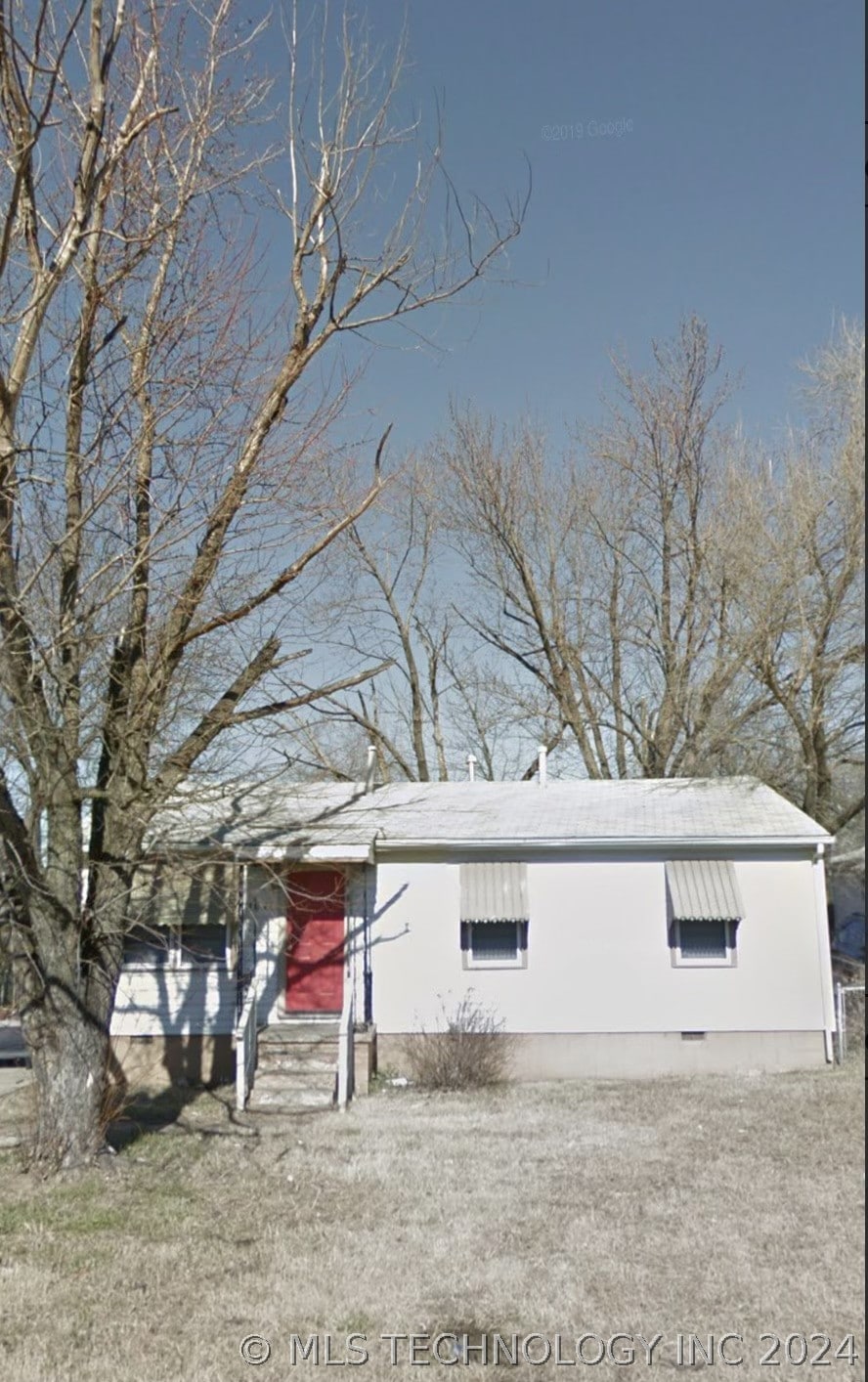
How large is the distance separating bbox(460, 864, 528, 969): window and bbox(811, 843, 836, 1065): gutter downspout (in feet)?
12.7

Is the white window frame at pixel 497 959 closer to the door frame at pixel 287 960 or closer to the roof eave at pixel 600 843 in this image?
the roof eave at pixel 600 843

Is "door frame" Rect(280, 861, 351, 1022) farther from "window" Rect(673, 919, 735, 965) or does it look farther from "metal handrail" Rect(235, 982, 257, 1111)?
"window" Rect(673, 919, 735, 965)

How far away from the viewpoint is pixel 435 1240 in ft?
24.2

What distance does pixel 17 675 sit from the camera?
8812 mm

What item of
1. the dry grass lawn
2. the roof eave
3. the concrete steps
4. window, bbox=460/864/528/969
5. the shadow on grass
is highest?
the roof eave

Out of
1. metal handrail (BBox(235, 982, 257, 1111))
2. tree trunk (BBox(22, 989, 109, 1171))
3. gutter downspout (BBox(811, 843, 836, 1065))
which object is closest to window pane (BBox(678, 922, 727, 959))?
gutter downspout (BBox(811, 843, 836, 1065))

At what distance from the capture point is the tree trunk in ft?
29.9

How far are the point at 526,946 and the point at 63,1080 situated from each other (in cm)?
718

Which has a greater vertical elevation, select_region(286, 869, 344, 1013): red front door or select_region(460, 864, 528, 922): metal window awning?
select_region(460, 864, 528, 922): metal window awning

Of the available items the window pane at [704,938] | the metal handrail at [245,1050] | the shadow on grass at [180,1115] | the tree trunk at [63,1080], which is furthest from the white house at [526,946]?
the tree trunk at [63,1080]

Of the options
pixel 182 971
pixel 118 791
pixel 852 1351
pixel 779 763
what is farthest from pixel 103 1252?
pixel 779 763

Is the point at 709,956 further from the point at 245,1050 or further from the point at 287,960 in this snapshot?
the point at 245,1050

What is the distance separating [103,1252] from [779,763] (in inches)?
562

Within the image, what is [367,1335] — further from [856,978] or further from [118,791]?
[856,978]
